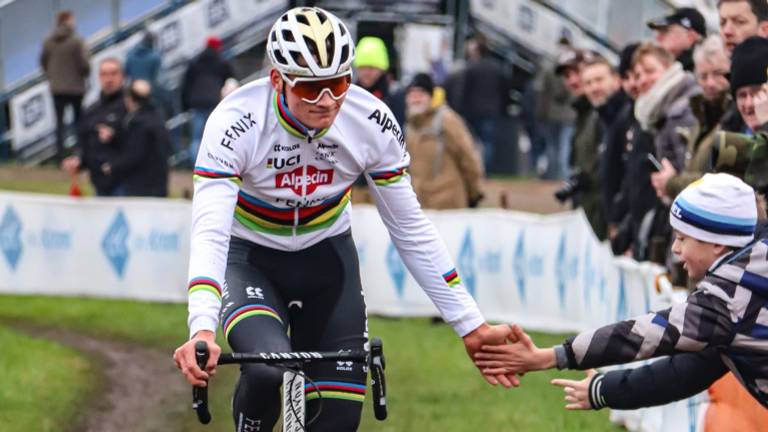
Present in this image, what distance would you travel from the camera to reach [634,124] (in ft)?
37.1

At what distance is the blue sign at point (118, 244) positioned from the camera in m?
16.6

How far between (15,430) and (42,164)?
18.1m

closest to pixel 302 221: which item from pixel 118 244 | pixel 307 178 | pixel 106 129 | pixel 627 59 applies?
pixel 307 178

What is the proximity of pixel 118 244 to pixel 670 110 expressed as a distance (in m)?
7.94

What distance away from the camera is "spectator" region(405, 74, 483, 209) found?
14.8 metres

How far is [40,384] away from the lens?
11312mm

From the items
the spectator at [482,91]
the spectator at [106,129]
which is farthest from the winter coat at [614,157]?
the spectator at [482,91]

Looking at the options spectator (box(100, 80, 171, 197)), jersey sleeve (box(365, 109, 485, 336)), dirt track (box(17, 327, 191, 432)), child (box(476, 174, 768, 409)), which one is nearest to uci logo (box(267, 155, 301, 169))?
jersey sleeve (box(365, 109, 485, 336))

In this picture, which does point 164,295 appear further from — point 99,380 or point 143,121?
point 99,380

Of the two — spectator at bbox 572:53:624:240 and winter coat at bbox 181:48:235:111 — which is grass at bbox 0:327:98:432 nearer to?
spectator at bbox 572:53:624:240

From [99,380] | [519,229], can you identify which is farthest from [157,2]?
[99,380]

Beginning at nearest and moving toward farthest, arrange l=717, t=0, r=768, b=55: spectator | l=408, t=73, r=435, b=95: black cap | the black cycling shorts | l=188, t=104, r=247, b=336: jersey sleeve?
1. l=188, t=104, r=247, b=336: jersey sleeve
2. the black cycling shorts
3. l=717, t=0, r=768, b=55: spectator
4. l=408, t=73, r=435, b=95: black cap

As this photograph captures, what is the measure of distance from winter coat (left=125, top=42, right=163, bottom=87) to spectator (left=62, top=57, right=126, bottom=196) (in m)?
7.51

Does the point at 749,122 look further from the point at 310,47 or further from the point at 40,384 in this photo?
the point at 40,384
